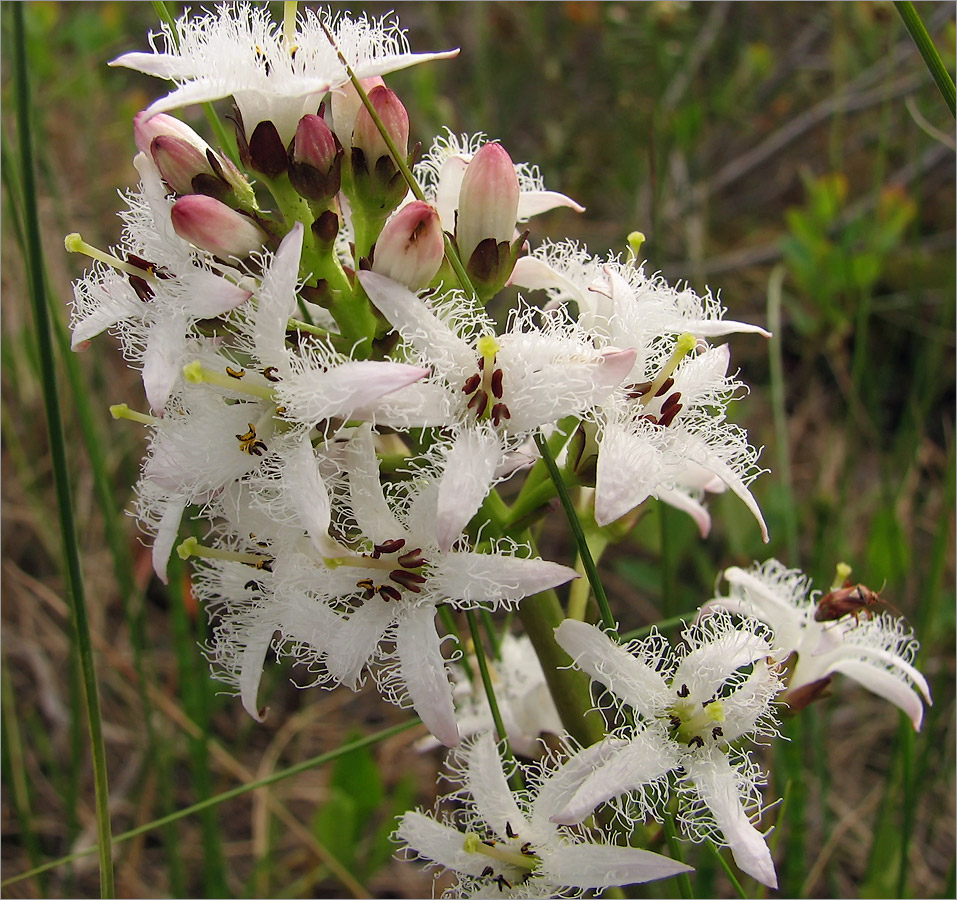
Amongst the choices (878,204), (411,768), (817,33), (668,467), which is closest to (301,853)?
(411,768)

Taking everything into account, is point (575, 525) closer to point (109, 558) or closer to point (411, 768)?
point (411, 768)

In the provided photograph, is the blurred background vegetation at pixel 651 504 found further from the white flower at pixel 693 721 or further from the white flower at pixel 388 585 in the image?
the white flower at pixel 388 585

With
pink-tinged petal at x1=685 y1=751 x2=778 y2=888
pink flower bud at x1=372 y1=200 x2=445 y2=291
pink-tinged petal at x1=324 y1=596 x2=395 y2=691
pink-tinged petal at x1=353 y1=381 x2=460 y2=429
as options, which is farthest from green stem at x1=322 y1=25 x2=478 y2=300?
pink-tinged petal at x1=685 y1=751 x2=778 y2=888

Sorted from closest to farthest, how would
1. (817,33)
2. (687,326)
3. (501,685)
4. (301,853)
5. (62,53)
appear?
(687,326), (501,685), (301,853), (817,33), (62,53)

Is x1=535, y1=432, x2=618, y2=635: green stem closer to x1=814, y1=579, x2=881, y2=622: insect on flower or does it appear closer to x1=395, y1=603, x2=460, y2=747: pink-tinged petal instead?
x1=395, y1=603, x2=460, y2=747: pink-tinged petal

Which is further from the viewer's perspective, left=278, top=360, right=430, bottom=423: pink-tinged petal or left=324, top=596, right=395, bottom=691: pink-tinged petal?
left=324, top=596, right=395, bottom=691: pink-tinged petal

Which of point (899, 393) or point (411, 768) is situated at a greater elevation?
point (899, 393)

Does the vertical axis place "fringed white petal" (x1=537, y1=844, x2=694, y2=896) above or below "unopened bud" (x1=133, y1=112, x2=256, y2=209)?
below

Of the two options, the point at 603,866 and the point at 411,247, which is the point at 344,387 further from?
the point at 603,866
